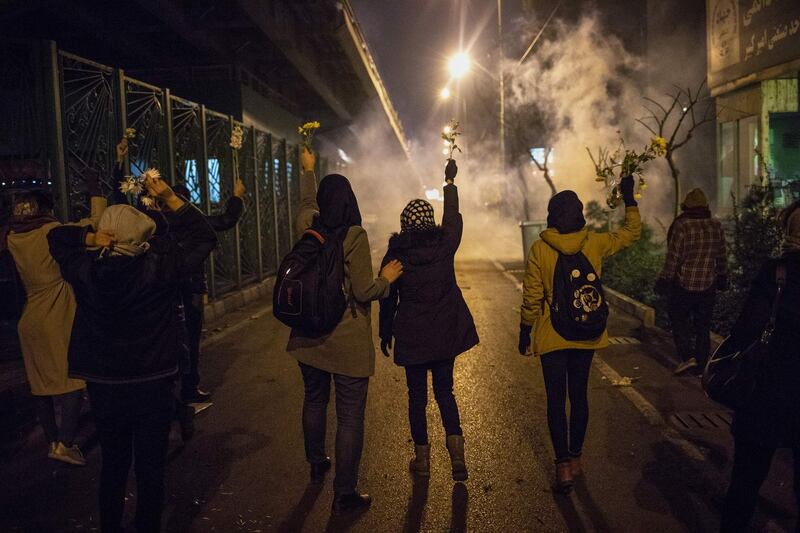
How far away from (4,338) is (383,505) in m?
5.84

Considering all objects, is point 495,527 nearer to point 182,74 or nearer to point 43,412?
point 43,412

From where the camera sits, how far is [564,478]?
13.1ft

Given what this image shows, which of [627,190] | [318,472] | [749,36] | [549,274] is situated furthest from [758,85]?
[318,472]

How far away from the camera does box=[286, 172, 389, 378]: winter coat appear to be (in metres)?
3.65

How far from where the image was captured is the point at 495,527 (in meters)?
3.60

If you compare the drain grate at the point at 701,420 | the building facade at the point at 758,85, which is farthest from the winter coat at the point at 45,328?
the building facade at the point at 758,85

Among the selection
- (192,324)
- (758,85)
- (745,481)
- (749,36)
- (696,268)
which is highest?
(749,36)

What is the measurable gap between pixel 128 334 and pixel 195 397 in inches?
123

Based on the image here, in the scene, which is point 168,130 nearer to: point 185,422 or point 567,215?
point 185,422

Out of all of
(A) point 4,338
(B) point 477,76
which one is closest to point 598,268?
(A) point 4,338

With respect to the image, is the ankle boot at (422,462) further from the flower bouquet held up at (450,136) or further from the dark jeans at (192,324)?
the dark jeans at (192,324)

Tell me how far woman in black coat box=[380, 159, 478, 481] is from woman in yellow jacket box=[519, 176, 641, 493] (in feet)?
1.49

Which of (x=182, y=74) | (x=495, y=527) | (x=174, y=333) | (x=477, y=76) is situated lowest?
(x=495, y=527)

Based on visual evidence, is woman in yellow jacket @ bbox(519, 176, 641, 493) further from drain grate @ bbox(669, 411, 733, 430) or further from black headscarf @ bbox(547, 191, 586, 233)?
drain grate @ bbox(669, 411, 733, 430)
